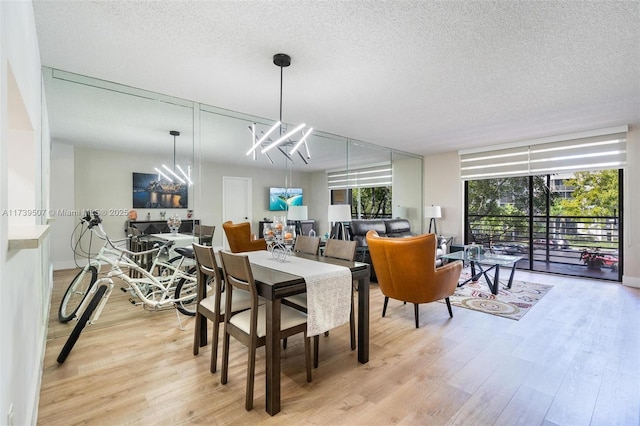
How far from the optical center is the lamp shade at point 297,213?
15.7ft

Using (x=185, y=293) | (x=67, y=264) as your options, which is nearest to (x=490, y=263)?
(x=185, y=293)

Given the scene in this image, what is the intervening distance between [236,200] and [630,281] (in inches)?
237

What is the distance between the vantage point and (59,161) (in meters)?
2.90

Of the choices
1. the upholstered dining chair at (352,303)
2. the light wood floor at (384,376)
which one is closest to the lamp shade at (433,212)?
the light wood floor at (384,376)

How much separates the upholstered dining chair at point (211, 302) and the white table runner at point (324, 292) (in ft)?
1.08

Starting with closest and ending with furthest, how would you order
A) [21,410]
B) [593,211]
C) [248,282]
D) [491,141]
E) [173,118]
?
[21,410] → [248,282] → [173,118] → [593,211] → [491,141]

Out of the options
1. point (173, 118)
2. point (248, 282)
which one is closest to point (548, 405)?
point (248, 282)

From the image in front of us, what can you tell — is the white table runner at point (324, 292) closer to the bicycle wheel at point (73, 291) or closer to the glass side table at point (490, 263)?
the bicycle wheel at point (73, 291)

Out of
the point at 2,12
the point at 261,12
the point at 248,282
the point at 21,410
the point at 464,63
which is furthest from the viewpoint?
the point at 464,63

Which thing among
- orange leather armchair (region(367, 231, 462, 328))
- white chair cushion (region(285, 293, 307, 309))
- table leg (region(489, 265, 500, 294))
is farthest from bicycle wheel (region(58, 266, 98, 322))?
table leg (region(489, 265, 500, 294))

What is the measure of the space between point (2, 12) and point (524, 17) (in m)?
2.75

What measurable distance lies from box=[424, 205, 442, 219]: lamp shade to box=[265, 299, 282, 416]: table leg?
5457 mm

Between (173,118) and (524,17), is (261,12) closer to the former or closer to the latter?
(524,17)

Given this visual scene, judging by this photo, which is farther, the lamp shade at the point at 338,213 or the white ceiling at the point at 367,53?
the lamp shade at the point at 338,213
